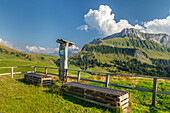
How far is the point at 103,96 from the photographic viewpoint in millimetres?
5559

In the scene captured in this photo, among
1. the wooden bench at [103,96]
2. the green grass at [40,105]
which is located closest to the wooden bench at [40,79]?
the green grass at [40,105]

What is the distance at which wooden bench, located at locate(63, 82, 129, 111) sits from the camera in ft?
16.9

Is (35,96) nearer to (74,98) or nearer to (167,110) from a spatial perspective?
(74,98)

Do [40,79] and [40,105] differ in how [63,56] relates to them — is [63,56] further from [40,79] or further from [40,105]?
[40,105]

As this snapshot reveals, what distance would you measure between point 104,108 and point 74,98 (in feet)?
6.99

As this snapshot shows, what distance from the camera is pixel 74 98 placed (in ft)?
22.5

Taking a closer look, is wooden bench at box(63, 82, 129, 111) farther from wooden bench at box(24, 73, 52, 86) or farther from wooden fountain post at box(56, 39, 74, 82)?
A: wooden fountain post at box(56, 39, 74, 82)

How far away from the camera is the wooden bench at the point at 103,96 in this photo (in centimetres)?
515

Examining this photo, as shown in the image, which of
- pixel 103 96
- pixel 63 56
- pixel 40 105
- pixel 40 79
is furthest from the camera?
pixel 63 56

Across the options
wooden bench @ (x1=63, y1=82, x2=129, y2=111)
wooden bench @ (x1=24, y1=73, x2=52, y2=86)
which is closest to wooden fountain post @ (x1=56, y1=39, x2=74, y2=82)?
wooden bench @ (x1=24, y1=73, x2=52, y2=86)

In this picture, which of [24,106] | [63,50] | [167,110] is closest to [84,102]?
[24,106]

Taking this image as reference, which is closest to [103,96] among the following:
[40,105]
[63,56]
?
[40,105]

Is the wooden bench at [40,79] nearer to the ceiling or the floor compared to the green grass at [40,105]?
nearer to the ceiling

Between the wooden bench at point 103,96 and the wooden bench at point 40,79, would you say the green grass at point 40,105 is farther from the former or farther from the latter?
the wooden bench at point 40,79
